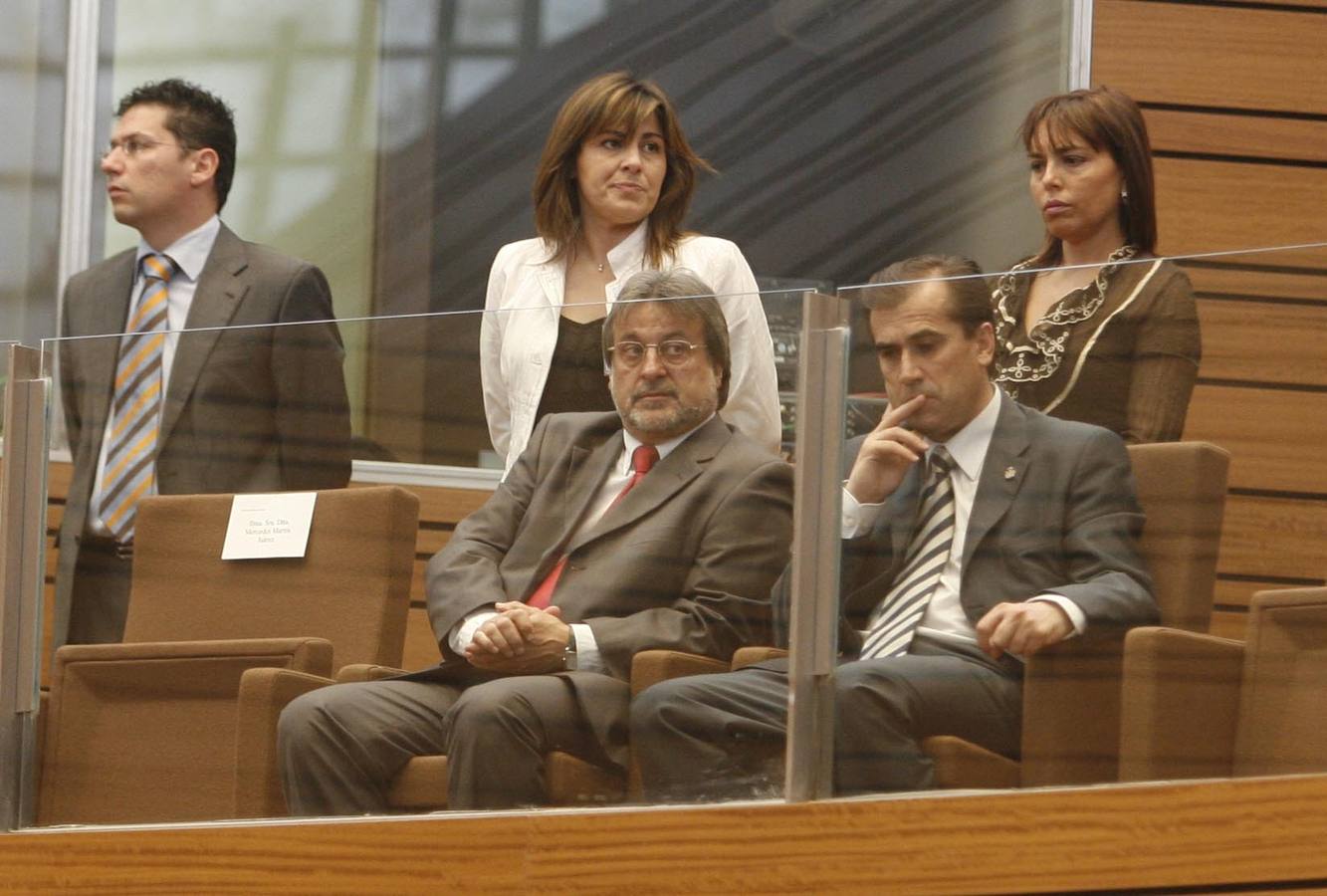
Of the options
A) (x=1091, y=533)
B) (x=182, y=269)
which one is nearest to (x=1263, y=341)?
(x=1091, y=533)

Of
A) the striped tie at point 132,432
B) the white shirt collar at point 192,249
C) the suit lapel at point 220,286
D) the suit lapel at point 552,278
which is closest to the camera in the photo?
the striped tie at point 132,432

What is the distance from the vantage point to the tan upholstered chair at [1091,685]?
2.71 meters

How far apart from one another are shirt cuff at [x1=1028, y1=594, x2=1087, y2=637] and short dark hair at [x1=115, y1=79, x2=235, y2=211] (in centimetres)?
226

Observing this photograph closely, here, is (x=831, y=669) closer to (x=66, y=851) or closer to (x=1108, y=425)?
(x=1108, y=425)

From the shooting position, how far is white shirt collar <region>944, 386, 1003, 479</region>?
9.14ft

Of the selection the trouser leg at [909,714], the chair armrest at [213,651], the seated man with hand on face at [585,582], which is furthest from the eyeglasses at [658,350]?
the chair armrest at [213,651]

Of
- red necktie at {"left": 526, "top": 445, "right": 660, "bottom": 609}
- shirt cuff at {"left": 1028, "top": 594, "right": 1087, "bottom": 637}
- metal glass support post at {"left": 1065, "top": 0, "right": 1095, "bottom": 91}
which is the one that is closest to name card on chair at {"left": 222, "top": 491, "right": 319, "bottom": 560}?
red necktie at {"left": 526, "top": 445, "right": 660, "bottom": 609}

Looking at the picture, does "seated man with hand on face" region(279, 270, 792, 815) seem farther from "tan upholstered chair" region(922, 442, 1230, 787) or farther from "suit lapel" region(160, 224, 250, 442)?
"suit lapel" region(160, 224, 250, 442)

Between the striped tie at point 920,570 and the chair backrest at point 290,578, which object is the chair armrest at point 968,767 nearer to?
the striped tie at point 920,570

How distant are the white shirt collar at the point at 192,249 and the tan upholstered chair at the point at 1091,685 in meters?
1.96

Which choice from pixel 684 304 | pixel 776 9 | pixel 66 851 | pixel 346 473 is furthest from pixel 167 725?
pixel 776 9

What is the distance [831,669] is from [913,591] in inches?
5.9

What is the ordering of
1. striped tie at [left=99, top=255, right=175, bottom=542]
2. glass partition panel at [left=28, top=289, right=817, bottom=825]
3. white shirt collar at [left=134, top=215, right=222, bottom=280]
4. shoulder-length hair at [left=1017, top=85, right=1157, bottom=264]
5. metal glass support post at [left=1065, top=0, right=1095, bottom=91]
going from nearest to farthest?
glass partition panel at [left=28, top=289, right=817, bottom=825] → striped tie at [left=99, top=255, right=175, bottom=542] → shoulder-length hair at [left=1017, top=85, right=1157, bottom=264] → white shirt collar at [left=134, top=215, right=222, bottom=280] → metal glass support post at [left=1065, top=0, right=1095, bottom=91]

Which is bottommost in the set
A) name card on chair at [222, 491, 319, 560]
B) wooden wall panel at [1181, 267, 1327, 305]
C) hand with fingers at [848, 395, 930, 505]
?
name card on chair at [222, 491, 319, 560]
